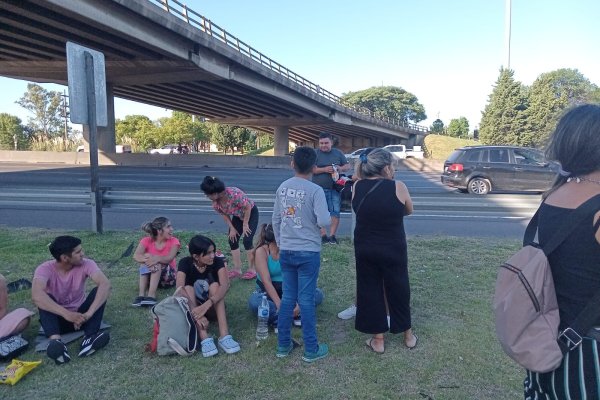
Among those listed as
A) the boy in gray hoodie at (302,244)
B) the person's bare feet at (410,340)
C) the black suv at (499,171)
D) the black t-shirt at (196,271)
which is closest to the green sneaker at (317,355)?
the boy in gray hoodie at (302,244)

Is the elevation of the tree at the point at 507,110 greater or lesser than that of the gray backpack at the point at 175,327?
greater

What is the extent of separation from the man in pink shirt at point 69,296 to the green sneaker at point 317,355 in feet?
5.59

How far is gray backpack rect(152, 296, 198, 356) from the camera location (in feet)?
12.4

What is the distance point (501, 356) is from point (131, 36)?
69.5 ft

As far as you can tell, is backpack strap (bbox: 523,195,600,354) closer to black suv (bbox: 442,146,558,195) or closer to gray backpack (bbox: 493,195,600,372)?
gray backpack (bbox: 493,195,600,372)

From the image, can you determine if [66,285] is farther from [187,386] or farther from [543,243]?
[543,243]

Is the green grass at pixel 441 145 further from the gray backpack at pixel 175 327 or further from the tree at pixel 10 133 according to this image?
the gray backpack at pixel 175 327

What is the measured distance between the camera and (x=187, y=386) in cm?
333

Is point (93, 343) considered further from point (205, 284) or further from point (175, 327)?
point (205, 284)

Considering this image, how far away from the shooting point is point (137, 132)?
70.9 meters

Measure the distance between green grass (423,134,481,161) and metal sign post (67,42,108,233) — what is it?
5291cm

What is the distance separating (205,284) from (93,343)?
3.34 feet

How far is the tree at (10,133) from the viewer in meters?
62.2

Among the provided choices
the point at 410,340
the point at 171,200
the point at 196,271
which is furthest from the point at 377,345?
the point at 171,200
